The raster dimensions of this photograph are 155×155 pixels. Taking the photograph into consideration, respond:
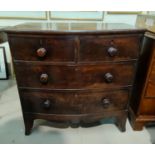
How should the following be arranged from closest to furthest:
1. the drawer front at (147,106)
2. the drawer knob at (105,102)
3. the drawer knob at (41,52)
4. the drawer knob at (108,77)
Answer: the drawer knob at (41,52), the drawer knob at (108,77), the drawer knob at (105,102), the drawer front at (147,106)

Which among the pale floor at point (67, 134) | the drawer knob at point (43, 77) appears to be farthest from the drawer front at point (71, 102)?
the pale floor at point (67, 134)

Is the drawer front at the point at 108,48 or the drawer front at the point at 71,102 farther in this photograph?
the drawer front at the point at 71,102

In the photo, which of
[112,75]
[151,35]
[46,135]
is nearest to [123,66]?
[112,75]

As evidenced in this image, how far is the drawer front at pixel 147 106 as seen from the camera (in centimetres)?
134

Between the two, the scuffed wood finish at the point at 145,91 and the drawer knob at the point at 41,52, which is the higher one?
the drawer knob at the point at 41,52

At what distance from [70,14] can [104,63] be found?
99 centimetres

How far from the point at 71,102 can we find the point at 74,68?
0.29 m

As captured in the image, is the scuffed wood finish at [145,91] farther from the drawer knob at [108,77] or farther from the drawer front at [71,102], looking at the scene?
the drawer knob at [108,77]

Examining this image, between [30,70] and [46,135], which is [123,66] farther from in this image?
[46,135]

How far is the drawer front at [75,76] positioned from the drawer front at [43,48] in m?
0.06

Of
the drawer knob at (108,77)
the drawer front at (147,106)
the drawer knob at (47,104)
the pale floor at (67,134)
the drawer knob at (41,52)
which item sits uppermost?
the drawer knob at (41,52)

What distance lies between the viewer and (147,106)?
1.38 metres

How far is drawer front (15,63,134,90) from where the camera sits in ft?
3.56

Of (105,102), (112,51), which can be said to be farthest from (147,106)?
(112,51)
